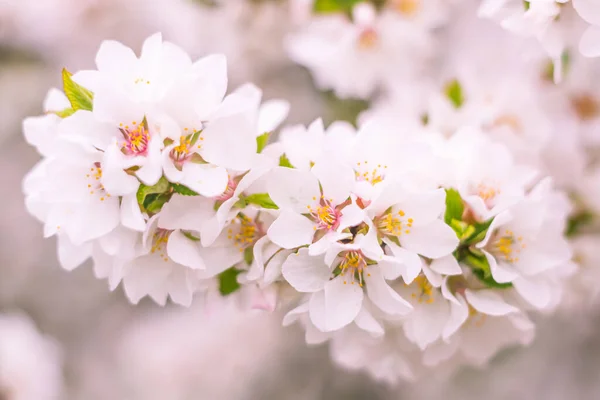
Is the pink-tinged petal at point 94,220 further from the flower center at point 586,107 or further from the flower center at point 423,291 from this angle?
the flower center at point 586,107

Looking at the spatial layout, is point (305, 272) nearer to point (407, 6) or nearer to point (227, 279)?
point (227, 279)

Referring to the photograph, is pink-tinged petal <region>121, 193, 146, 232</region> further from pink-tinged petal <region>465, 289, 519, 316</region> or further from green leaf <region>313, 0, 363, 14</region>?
green leaf <region>313, 0, 363, 14</region>

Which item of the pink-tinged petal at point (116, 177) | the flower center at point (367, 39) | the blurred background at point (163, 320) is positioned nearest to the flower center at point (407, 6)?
the flower center at point (367, 39)

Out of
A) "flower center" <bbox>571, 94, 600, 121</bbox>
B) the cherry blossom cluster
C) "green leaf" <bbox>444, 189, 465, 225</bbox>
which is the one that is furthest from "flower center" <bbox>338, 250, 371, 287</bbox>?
"flower center" <bbox>571, 94, 600, 121</bbox>

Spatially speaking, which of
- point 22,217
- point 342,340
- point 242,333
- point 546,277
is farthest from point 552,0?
point 22,217

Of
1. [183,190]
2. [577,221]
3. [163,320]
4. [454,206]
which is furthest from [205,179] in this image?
[163,320]

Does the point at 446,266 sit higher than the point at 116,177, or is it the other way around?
the point at 116,177

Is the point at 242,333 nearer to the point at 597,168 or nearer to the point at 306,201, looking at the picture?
the point at 597,168
